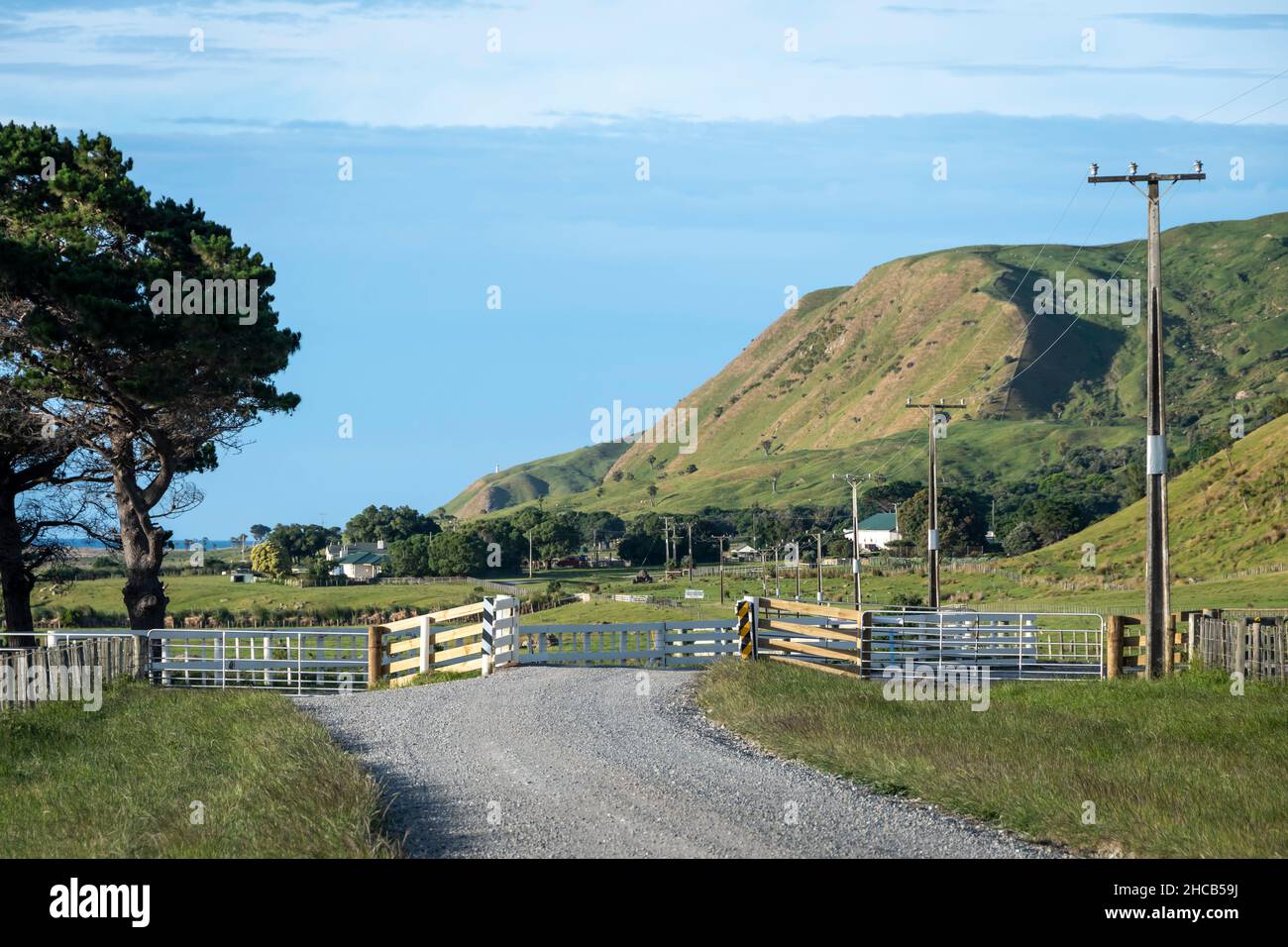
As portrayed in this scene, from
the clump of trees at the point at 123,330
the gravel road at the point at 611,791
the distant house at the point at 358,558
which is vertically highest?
the clump of trees at the point at 123,330

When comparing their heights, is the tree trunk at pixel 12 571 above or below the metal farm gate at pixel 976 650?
above

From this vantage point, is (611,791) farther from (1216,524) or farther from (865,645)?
(1216,524)

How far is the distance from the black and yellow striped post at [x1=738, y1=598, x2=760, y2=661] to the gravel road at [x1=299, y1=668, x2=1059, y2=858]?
7959 millimetres

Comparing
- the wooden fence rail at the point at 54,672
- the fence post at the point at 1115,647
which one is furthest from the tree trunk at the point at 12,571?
the fence post at the point at 1115,647

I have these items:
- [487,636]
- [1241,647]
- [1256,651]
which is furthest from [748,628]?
[1256,651]

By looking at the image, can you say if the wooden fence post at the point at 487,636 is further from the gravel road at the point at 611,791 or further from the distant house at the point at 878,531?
the distant house at the point at 878,531

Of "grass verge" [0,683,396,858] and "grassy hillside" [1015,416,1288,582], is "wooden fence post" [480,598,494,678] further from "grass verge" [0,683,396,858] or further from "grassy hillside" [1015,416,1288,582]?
"grassy hillside" [1015,416,1288,582]

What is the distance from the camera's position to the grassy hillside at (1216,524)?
3499 inches

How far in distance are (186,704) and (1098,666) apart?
19420 millimetres

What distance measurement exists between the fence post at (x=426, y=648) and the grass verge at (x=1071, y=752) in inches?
297

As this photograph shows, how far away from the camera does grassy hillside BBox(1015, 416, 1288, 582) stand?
88.9 metres

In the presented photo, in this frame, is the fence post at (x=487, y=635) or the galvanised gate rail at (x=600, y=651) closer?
the fence post at (x=487, y=635)
